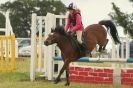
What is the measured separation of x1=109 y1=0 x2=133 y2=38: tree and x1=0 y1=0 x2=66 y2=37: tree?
5835 cm

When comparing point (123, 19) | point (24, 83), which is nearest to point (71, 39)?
point (24, 83)

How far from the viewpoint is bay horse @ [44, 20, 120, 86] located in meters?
13.0

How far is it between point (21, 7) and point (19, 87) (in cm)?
7490

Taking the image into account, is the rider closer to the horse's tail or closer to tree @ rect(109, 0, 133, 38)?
the horse's tail

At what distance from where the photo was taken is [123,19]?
24.3 m

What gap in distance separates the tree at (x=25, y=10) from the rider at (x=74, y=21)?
227ft

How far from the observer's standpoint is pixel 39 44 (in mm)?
16359

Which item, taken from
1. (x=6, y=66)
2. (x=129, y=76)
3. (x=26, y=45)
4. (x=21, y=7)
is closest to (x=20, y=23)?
(x=21, y=7)

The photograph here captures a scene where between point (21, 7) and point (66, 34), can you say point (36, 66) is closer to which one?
point (66, 34)

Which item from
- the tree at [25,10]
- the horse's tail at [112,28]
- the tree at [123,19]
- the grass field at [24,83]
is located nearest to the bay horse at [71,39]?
the horse's tail at [112,28]

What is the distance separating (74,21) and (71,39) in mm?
457

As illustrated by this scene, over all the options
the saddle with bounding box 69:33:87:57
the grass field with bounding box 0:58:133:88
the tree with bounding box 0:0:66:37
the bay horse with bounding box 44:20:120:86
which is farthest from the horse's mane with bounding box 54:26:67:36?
the tree with bounding box 0:0:66:37

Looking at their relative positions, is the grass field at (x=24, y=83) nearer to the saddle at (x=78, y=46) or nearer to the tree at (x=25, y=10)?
the saddle at (x=78, y=46)

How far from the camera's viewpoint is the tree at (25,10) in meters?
83.2
